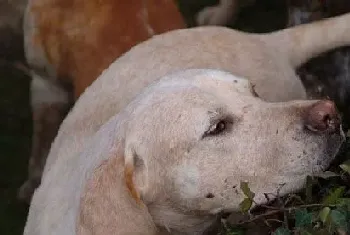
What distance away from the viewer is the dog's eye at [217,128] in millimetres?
1936

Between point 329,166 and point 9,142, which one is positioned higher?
point 329,166

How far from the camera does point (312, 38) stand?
2.59m

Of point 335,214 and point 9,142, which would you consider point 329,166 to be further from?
point 9,142

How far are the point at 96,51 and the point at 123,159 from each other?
3.52 feet

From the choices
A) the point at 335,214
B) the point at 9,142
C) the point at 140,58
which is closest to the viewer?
the point at 335,214

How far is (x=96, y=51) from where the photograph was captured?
9.66ft

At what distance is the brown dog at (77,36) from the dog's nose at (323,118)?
3.87ft

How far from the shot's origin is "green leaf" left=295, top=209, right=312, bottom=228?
1634 mm

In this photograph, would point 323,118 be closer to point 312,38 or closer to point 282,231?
point 282,231

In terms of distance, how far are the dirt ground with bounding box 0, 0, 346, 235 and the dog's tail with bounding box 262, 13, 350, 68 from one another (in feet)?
3.82

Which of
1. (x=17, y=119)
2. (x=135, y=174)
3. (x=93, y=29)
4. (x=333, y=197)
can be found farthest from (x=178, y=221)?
(x=17, y=119)

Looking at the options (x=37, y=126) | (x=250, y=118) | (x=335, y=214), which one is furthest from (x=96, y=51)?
(x=335, y=214)

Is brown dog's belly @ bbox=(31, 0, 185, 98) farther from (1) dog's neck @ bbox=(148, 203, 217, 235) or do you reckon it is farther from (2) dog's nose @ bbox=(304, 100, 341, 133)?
(2) dog's nose @ bbox=(304, 100, 341, 133)

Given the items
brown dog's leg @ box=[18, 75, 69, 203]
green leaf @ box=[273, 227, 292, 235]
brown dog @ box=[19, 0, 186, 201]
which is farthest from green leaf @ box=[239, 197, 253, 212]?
brown dog's leg @ box=[18, 75, 69, 203]
